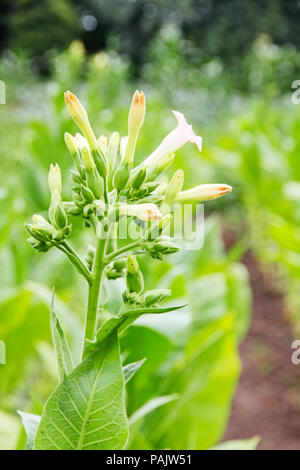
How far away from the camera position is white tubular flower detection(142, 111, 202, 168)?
581 millimetres

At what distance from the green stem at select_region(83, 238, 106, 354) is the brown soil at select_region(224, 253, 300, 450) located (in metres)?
1.83

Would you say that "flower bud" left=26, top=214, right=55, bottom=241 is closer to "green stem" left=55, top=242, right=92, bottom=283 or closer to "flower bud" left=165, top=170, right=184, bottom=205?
"green stem" left=55, top=242, right=92, bottom=283

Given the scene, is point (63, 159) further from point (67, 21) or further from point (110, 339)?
point (67, 21)

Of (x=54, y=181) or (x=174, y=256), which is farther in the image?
(x=174, y=256)

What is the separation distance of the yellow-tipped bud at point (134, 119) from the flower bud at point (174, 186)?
0.05 m

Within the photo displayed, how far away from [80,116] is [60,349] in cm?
24

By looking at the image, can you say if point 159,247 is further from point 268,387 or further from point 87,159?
point 268,387

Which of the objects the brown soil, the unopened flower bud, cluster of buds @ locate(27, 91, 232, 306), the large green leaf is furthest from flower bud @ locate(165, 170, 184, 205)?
the brown soil

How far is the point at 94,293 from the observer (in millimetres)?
539

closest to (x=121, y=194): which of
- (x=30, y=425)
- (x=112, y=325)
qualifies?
(x=112, y=325)

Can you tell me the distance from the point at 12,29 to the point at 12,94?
884cm

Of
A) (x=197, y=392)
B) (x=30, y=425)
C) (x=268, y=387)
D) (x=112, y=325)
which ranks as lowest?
(x=268, y=387)

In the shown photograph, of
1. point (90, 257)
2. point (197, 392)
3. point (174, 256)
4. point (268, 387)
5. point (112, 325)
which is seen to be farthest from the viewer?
point (268, 387)
